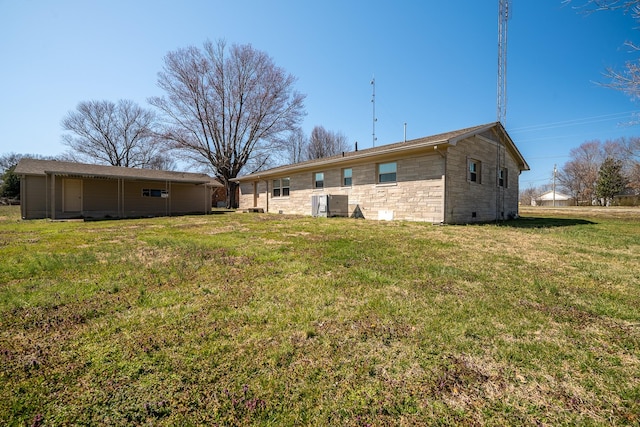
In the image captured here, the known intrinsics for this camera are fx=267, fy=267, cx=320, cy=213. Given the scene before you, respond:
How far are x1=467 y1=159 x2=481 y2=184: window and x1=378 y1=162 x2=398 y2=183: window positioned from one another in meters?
3.05

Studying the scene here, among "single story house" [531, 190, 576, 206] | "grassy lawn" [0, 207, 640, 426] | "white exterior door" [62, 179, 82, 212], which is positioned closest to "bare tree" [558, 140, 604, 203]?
"single story house" [531, 190, 576, 206]

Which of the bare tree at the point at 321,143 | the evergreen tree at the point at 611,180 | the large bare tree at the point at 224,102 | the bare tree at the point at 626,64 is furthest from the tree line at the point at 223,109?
the evergreen tree at the point at 611,180

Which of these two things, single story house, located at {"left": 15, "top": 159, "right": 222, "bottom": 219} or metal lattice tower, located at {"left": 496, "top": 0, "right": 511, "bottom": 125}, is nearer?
metal lattice tower, located at {"left": 496, "top": 0, "right": 511, "bottom": 125}

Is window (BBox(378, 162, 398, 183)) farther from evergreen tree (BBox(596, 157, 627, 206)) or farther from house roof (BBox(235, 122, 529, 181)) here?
evergreen tree (BBox(596, 157, 627, 206))

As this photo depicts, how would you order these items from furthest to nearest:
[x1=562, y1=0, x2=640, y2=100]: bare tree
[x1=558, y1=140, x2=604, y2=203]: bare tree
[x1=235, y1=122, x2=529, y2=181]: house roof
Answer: [x1=558, y1=140, x2=604, y2=203]: bare tree, [x1=235, y1=122, x2=529, y2=181]: house roof, [x1=562, y1=0, x2=640, y2=100]: bare tree

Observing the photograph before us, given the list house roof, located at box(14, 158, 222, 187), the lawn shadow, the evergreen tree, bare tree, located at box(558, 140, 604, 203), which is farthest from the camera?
bare tree, located at box(558, 140, 604, 203)

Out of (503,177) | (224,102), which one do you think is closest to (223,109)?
(224,102)

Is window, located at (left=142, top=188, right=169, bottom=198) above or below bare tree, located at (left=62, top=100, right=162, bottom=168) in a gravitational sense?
below

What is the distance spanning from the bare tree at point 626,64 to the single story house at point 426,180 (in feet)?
13.0

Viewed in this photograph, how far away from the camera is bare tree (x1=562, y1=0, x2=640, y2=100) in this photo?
5094mm

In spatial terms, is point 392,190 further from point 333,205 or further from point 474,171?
point 474,171

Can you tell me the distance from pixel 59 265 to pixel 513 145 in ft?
57.4

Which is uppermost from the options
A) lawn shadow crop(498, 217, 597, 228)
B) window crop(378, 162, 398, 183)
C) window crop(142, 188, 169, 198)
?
window crop(378, 162, 398, 183)

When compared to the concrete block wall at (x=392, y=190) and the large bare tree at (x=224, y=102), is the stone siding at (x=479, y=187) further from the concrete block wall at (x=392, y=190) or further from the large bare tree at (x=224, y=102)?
the large bare tree at (x=224, y=102)
